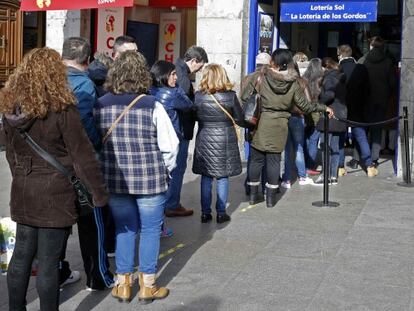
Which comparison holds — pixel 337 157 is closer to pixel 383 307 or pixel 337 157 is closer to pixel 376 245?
pixel 376 245

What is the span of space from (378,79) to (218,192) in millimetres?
4334

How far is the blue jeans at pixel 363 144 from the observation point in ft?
34.1

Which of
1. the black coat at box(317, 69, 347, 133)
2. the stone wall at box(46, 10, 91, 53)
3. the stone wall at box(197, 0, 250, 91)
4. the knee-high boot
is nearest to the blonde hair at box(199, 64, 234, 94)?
the knee-high boot

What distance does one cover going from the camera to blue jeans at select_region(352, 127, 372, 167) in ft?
34.1

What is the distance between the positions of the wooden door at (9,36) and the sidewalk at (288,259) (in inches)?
192

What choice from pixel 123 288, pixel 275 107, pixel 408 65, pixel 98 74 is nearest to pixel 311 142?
pixel 408 65

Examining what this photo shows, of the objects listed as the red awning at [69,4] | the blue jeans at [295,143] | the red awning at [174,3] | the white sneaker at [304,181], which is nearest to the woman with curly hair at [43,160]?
the blue jeans at [295,143]

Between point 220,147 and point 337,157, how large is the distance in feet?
9.73

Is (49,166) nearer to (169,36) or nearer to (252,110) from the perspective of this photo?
(252,110)

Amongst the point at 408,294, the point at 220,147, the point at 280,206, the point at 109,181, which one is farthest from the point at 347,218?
the point at 109,181

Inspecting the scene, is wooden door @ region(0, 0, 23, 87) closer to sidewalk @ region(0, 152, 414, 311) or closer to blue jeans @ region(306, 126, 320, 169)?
sidewalk @ region(0, 152, 414, 311)

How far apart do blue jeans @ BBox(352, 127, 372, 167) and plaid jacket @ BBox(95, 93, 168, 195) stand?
5821 millimetres

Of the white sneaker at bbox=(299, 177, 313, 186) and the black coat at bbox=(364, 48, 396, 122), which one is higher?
the black coat at bbox=(364, 48, 396, 122)

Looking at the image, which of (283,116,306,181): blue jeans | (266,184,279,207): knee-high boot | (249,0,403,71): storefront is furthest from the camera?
(249,0,403,71): storefront
